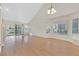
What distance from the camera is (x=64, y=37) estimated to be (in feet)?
8.92

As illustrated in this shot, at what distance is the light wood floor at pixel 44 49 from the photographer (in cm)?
268

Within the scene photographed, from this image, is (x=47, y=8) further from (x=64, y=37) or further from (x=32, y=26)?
(x=64, y=37)

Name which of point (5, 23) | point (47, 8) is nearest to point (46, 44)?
point (47, 8)

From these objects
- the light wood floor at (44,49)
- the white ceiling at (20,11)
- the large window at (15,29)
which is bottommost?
the light wood floor at (44,49)

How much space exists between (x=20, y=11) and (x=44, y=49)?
2.73 ft

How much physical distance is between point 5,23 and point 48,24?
2.62 feet

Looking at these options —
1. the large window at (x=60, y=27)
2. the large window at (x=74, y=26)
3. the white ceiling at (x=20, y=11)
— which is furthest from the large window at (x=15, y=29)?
the large window at (x=74, y=26)

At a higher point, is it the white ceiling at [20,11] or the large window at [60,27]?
the white ceiling at [20,11]

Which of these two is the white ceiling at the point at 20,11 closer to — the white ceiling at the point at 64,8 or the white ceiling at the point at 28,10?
the white ceiling at the point at 28,10

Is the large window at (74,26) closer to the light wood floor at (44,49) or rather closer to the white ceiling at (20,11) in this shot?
the light wood floor at (44,49)

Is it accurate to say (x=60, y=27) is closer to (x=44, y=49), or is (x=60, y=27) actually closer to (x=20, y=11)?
(x=44, y=49)

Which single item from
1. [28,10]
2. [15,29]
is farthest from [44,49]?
[28,10]

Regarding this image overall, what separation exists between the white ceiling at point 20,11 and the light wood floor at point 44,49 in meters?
0.47

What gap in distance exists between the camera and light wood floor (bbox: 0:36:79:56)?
2.68 m
